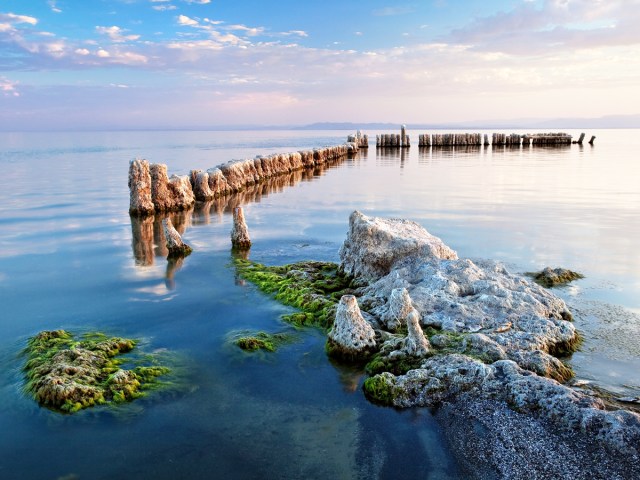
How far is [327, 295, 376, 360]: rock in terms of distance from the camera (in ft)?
28.0

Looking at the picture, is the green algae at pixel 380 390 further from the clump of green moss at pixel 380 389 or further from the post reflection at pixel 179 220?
the post reflection at pixel 179 220

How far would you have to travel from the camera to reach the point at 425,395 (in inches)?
284

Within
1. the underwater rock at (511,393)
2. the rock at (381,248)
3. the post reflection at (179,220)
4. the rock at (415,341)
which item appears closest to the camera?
the underwater rock at (511,393)

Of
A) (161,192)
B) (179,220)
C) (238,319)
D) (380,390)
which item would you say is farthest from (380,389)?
(161,192)

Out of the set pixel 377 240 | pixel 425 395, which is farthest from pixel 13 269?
pixel 425 395

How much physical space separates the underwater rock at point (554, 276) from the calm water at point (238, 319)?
11.6 inches

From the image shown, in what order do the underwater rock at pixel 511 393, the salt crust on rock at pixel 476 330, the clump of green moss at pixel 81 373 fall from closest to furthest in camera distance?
1. the underwater rock at pixel 511 393
2. the salt crust on rock at pixel 476 330
3. the clump of green moss at pixel 81 373

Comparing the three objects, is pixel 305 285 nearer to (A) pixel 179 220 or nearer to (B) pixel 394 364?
(B) pixel 394 364

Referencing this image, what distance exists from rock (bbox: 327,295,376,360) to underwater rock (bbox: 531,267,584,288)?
5739 mm

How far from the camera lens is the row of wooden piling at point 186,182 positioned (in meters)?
21.2

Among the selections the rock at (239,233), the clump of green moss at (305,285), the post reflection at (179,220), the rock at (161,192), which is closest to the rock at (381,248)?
the clump of green moss at (305,285)

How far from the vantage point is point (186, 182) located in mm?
23688

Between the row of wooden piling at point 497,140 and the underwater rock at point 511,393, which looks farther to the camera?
the row of wooden piling at point 497,140

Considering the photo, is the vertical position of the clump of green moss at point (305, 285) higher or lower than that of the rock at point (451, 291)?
lower
